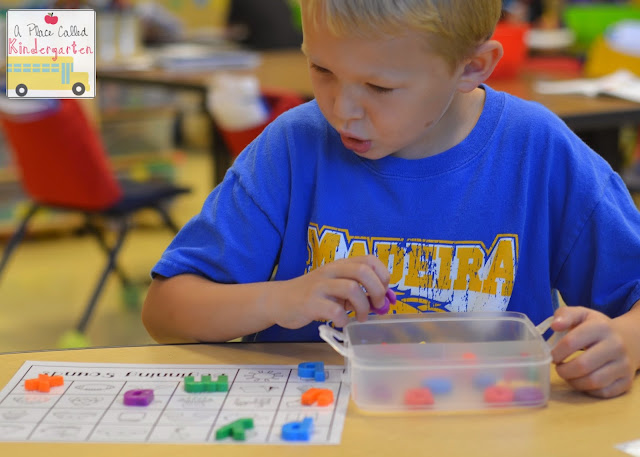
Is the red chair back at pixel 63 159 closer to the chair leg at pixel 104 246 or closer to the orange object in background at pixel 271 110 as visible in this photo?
the chair leg at pixel 104 246

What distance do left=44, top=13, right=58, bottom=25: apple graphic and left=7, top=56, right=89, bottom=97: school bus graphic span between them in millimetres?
32

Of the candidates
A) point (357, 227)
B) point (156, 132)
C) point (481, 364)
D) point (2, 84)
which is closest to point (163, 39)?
point (156, 132)

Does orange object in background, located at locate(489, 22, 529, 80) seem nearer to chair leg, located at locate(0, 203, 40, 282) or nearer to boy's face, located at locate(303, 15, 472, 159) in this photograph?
chair leg, located at locate(0, 203, 40, 282)

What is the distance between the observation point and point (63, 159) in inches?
93.3

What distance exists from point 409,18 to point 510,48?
1.77 meters

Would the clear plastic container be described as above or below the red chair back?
above

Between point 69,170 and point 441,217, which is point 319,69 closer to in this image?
point 441,217

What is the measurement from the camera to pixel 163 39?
4.59m

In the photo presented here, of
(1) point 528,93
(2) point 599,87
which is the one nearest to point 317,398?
(1) point 528,93

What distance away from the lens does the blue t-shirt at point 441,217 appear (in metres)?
0.97

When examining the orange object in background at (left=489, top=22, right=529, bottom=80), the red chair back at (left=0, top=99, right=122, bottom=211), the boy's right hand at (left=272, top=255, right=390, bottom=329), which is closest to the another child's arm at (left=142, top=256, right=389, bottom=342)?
the boy's right hand at (left=272, top=255, right=390, bottom=329)

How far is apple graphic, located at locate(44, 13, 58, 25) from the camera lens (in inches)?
30.9

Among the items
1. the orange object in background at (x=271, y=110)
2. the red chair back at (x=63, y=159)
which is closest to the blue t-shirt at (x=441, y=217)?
the orange object in background at (x=271, y=110)

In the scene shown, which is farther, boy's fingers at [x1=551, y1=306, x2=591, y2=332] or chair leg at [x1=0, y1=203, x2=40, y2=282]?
chair leg at [x1=0, y1=203, x2=40, y2=282]
